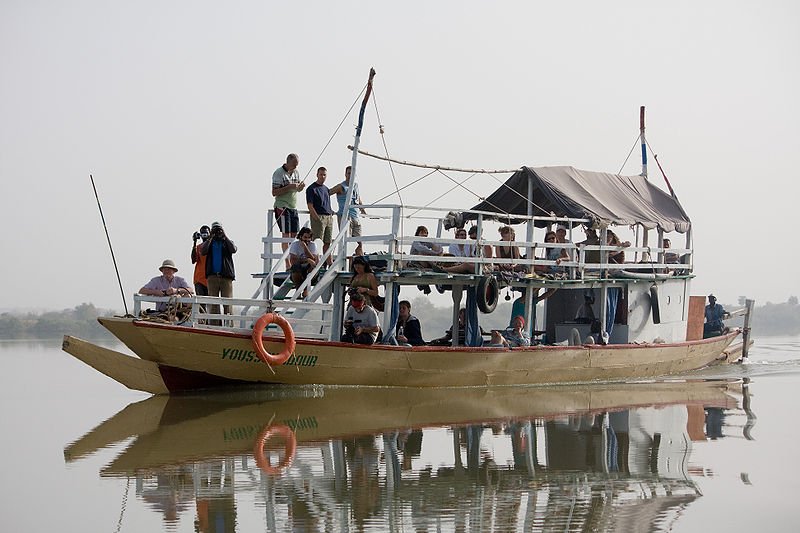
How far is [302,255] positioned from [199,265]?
190 centimetres

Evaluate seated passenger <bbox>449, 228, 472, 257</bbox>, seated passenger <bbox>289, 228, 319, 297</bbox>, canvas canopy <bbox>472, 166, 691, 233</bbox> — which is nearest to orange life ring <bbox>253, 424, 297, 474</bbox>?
seated passenger <bbox>289, 228, 319, 297</bbox>

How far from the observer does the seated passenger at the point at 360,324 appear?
1752cm

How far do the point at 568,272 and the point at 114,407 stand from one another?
8.71 metres

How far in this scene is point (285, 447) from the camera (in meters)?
11.8

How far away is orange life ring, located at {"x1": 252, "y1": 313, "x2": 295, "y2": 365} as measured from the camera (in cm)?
1605

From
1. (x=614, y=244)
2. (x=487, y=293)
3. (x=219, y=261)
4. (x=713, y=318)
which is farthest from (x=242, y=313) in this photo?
(x=713, y=318)

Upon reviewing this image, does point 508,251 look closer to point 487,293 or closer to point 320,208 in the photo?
point 487,293

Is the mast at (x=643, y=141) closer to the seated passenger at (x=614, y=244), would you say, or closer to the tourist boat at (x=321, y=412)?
the seated passenger at (x=614, y=244)

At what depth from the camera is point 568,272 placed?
20.4 metres

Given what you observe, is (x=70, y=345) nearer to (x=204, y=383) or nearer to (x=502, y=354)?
(x=204, y=383)

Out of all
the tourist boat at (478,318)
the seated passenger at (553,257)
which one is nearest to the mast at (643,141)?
the tourist boat at (478,318)

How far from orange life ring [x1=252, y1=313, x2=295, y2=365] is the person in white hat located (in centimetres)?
158

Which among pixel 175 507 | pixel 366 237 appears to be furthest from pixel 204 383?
pixel 175 507

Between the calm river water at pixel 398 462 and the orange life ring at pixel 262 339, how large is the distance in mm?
664
